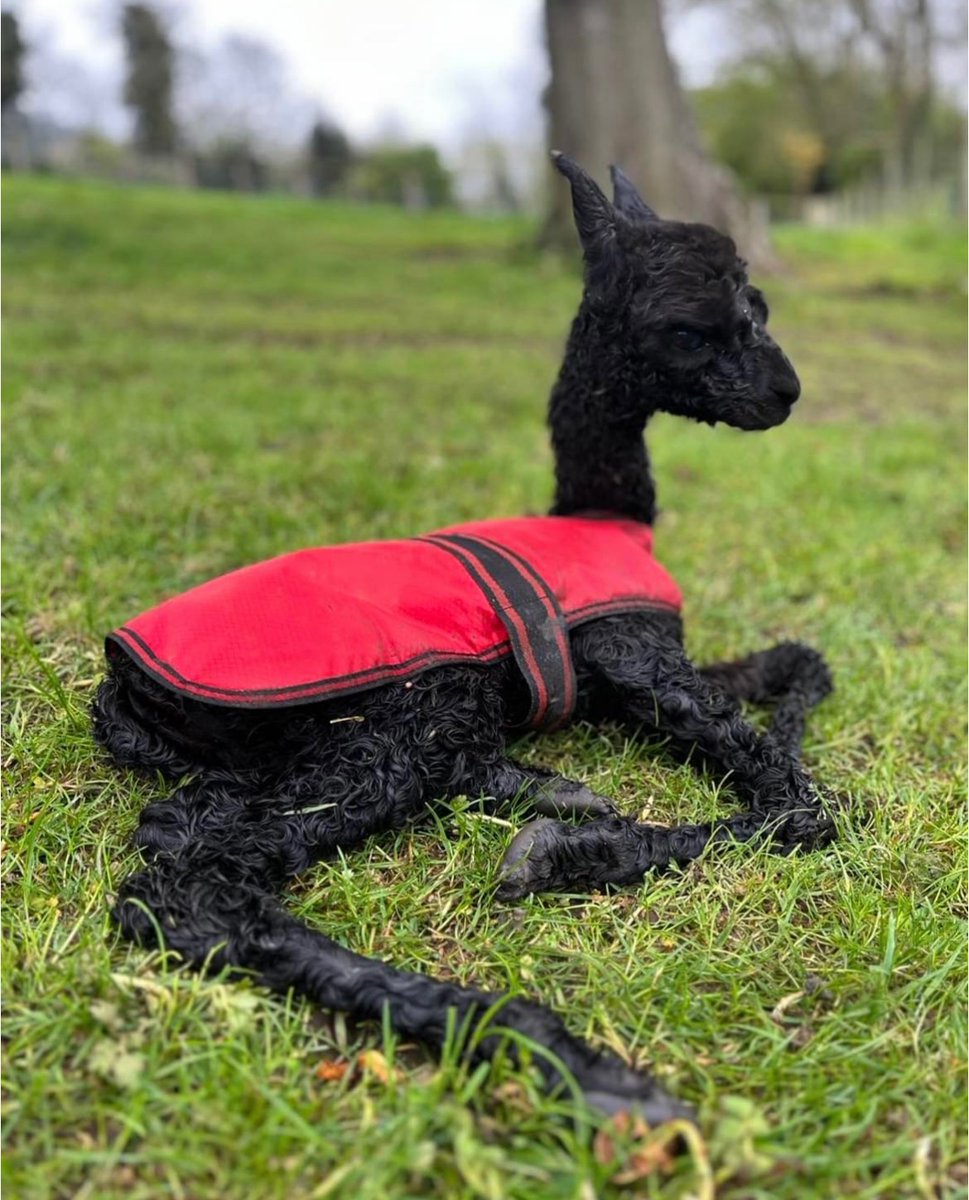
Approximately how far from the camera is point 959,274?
1441 centimetres

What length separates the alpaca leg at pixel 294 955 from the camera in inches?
69.9

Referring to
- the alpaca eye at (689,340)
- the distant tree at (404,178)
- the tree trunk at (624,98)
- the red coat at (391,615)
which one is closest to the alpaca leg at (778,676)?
the red coat at (391,615)

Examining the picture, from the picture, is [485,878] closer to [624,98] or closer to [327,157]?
[624,98]

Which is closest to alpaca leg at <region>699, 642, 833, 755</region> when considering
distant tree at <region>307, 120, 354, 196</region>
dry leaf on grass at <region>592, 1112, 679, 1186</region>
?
dry leaf on grass at <region>592, 1112, 679, 1186</region>

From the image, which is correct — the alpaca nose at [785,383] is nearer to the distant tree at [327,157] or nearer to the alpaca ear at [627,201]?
the alpaca ear at [627,201]

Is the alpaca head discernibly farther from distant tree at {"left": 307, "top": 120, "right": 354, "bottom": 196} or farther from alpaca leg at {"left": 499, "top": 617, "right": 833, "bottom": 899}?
distant tree at {"left": 307, "top": 120, "right": 354, "bottom": 196}

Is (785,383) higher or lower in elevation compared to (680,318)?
lower

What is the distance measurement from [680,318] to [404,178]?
4049 cm

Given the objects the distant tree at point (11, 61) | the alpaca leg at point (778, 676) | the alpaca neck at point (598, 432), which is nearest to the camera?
the alpaca neck at point (598, 432)

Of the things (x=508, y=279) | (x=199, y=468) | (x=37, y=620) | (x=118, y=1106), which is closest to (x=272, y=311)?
(x=508, y=279)

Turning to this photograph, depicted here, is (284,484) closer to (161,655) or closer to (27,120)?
(161,655)

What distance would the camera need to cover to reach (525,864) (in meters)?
2.28

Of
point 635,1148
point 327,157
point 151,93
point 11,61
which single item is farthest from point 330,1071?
point 151,93

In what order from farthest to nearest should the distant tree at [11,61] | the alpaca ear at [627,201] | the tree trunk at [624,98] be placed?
the distant tree at [11,61], the tree trunk at [624,98], the alpaca ear at [627,201]
